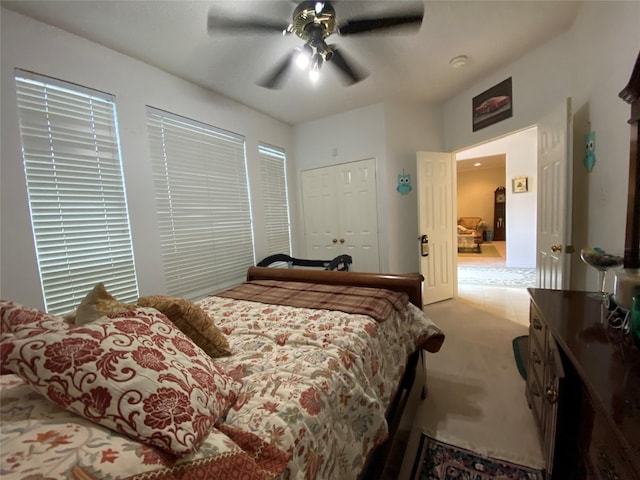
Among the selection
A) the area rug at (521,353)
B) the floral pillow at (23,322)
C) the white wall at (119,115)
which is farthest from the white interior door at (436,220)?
the floral pillow at (23,322)

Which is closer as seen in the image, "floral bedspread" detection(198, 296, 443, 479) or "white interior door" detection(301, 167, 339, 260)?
"floral bedspread" detection(198, 296, 443, 479)

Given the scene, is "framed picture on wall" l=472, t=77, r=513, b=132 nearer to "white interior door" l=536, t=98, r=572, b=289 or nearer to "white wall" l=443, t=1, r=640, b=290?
"white wall" l=443, t=1, r=640, b=290

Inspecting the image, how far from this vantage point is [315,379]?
93cm

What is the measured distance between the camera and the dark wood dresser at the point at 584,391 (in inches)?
25.4

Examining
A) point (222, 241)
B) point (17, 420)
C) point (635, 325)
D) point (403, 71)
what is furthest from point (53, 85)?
point (635, 325)

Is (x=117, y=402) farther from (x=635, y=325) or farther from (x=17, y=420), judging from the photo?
(x=635, y=325)

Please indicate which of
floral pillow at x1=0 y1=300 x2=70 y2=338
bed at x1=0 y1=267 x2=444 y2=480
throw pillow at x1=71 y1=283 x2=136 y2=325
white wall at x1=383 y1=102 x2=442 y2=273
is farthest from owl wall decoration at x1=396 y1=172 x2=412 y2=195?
floral pillow at x1=0 y1=300 x2=70 y2=338

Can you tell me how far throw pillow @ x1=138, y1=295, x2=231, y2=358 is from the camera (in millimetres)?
1106

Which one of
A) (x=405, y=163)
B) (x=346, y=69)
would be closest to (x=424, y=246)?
(x=405, y=163)

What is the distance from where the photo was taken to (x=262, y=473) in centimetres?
61

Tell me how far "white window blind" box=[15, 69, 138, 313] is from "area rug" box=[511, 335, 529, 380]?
3.16 metres

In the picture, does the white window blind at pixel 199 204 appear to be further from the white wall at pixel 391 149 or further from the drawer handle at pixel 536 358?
the drawer handle at pixel 536 358

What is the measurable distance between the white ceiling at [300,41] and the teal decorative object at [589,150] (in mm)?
974

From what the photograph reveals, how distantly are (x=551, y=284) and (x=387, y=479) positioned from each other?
1.99 metres
